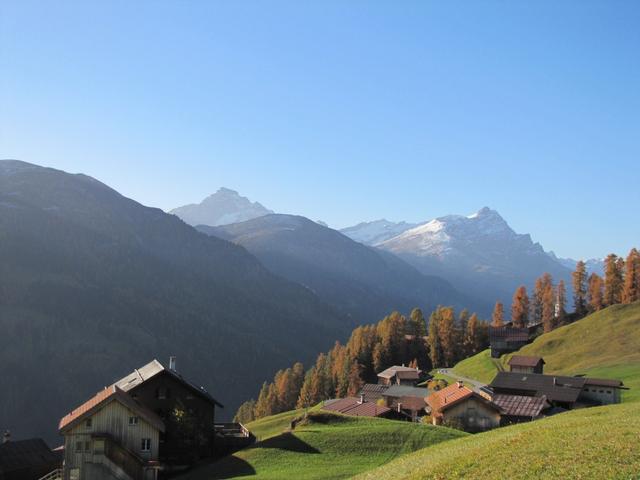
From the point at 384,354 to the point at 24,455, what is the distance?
102 m

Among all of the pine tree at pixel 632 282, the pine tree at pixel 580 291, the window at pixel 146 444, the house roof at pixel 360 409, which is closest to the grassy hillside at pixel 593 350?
the pine tree at pixel 632 282

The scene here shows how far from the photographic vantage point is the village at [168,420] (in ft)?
174

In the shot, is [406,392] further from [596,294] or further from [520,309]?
[520,309]

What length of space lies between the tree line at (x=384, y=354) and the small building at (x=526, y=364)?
34731mm

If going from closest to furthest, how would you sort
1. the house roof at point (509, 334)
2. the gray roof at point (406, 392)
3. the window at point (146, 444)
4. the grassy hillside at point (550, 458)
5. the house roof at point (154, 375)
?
the grassy hillside at point (550, 458), the window at point (146, 444), the house roof at point (154, 375), the gray roof at point (406, 392), the house roof at point (509, 334)

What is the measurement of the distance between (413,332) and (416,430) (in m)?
112

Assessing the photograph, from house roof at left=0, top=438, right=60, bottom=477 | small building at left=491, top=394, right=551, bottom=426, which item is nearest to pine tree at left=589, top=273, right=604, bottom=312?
small building at left=491, top=394, right=551, bottom=426

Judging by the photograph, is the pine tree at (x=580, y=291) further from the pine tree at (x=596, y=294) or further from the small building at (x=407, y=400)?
the small building at (x=407, y=400)

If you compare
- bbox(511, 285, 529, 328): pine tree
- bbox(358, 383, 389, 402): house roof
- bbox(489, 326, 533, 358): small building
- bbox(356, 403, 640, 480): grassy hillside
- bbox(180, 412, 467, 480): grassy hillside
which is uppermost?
bbox(511, 285, 529, 328): pine tree

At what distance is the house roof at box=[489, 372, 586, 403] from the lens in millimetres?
89562

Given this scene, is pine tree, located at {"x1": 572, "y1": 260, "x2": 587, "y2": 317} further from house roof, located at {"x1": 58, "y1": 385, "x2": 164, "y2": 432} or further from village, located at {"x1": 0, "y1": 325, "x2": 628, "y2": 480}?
house roof, located at {"x1": 58, "y1": 385, "x2": 164, "y2": 432}

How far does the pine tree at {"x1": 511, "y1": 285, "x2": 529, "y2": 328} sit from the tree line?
9.41 metres

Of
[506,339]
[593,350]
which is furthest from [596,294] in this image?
[593,350]

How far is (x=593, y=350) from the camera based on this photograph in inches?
4628
